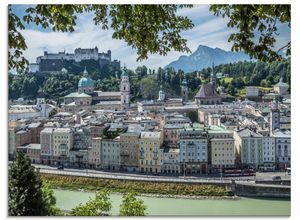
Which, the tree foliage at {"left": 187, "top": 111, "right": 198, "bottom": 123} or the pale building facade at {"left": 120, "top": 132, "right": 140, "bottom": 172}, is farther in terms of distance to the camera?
the tree foliage at {"left": 187, "top": 111, "right": 198, "bottom": 123}

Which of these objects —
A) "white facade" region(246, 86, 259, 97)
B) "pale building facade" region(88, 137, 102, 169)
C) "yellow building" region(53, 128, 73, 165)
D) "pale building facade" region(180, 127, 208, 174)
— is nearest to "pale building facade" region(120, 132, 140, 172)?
"pale building facade" region(88, 137, 102, 169)

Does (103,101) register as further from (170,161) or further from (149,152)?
(170,161)

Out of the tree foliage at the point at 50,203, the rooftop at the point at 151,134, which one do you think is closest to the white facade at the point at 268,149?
the rooftop at the point at 151,134

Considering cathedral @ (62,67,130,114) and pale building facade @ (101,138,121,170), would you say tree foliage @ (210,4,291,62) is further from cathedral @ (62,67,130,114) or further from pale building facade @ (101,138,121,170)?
cathedral @ (62,67,130,114)

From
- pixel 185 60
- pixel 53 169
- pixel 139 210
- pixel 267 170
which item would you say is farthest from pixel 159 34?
pixel 267 170

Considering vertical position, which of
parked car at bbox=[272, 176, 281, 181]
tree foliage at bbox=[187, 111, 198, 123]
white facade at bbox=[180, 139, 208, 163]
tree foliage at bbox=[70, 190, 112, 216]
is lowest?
parked car at bbox=[272, 176, 281, 181]
